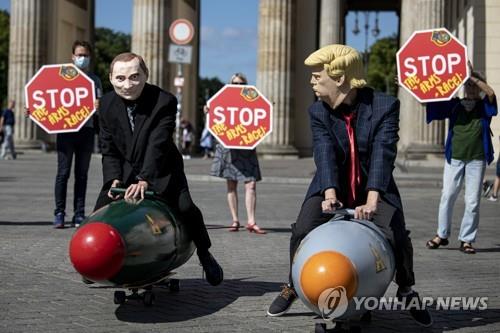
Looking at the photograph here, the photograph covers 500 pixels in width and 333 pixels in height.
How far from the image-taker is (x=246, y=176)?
12.5 metres

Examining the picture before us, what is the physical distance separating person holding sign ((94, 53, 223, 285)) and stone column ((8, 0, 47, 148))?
3206 cm

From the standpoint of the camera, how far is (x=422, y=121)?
33.8m

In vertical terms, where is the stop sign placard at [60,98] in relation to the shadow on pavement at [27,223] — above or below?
above

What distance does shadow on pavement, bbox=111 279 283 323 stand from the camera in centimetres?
639

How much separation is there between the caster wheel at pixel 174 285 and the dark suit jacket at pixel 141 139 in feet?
2.79

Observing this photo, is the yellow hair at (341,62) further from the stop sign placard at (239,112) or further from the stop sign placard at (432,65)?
the stop sign placard at (239,112)

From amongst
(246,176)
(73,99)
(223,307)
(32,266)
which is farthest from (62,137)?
(223,307)

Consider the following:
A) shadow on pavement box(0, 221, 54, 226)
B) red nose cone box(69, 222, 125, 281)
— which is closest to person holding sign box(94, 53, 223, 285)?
red nose cone box(69, 222, 125, 281)

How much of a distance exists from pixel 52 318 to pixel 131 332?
25.5 inches

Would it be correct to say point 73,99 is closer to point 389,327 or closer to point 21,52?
point 389,327

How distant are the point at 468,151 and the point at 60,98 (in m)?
4.78

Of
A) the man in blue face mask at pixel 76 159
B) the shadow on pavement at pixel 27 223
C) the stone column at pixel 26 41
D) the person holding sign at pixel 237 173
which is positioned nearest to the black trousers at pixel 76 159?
the man in blue face mask at pixel 76 159

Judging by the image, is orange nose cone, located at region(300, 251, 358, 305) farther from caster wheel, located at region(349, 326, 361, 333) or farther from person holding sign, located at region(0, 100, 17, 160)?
person holding sign, located at region(0, 100, 17, 160)

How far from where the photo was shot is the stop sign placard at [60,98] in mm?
11398
